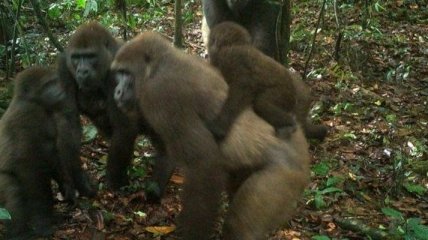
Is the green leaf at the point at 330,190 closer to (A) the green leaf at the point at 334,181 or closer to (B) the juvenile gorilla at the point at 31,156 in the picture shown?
(A) the green leaf at the point at 334,181

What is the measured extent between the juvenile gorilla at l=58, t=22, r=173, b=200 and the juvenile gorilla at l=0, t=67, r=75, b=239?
287 mm

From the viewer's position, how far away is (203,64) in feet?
16.3

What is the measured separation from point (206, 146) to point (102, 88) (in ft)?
7.16

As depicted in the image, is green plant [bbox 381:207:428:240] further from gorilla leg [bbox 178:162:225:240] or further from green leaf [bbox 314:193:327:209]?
gorilla leg [bbox 178:162:225:240]

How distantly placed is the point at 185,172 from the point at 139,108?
834 millimetres

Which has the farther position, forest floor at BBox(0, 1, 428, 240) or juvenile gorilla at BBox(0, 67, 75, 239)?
forest floor at BBox(0, 1, 428, 240)

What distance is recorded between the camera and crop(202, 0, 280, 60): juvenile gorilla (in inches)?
340

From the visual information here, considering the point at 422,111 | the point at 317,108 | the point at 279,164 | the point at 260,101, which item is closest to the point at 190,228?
the point at 279,164

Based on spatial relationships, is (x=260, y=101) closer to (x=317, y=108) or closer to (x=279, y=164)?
(x=279, y=164)

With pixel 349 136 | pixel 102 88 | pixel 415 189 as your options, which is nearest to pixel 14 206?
pixel 102 88

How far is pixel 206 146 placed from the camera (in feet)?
14.9

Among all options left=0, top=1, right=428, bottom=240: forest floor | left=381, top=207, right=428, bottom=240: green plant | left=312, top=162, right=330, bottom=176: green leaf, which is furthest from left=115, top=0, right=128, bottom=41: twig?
left=381, top=207, right=428, bottom=240: green plant

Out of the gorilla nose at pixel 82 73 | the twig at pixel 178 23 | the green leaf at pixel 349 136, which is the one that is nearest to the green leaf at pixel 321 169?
the green leaf at pixel 349 136

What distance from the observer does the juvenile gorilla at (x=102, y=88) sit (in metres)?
6.11
